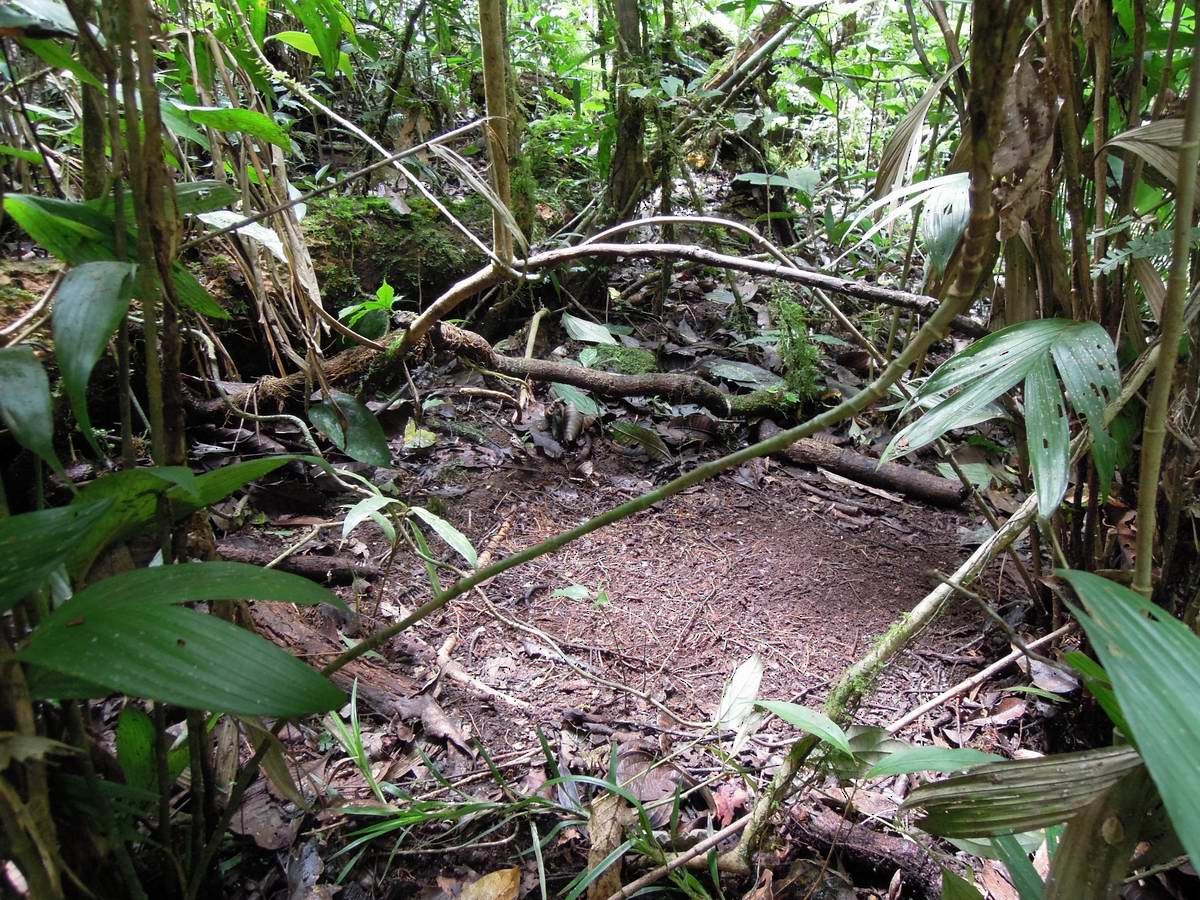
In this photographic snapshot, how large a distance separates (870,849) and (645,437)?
3.88 feet

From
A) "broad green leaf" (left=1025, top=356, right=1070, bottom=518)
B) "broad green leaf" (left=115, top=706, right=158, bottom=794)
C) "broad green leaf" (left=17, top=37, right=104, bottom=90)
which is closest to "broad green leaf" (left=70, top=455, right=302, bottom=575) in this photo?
"broad green leaf" (left=115, top=706, right=158, bottom=794)

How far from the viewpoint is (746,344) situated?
8.16 ft

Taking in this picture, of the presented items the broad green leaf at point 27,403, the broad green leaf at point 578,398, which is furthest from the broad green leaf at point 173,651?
the broad green leaf at point 578,398

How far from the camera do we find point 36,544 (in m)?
0.50

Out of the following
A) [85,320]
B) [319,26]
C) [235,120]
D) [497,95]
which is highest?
[319,26]

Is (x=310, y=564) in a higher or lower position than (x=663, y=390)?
lower

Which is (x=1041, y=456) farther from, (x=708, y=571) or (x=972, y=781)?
(x=708, y=571)

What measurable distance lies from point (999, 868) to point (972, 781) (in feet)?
1.66

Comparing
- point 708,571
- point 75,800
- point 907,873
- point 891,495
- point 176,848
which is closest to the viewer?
point 75,800

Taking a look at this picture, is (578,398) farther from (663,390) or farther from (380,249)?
(380,249)

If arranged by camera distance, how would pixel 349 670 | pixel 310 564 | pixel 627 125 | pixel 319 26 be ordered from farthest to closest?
pixel 627 125 → pixel 319 26 → pixel 310 564 → pixel 349 670

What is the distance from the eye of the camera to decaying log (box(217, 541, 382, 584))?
1.34m

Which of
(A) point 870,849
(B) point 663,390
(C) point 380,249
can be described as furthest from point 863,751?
(C) point 380,249

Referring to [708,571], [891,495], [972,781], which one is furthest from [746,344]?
[972,781]
